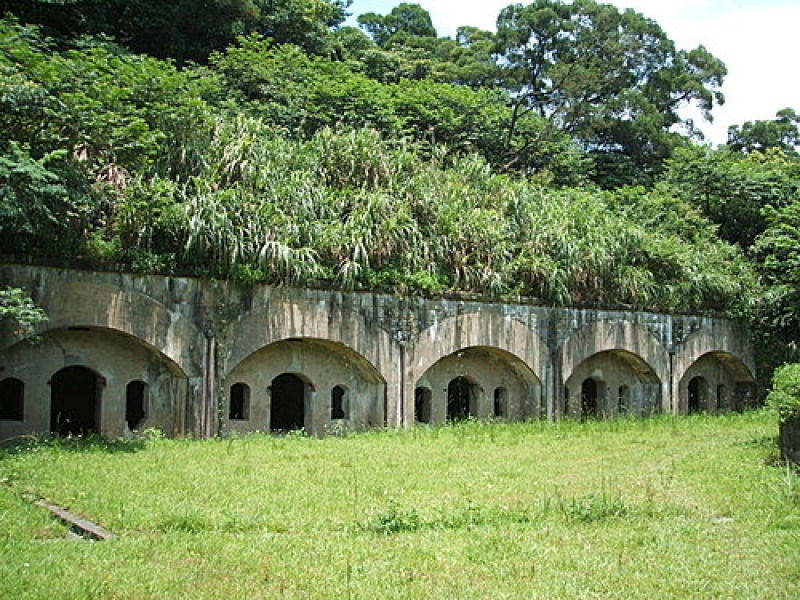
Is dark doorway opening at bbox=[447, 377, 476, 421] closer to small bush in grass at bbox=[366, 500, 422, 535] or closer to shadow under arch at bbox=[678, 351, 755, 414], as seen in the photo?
shadow under arch at bbox=[678, 351, 755, 414]

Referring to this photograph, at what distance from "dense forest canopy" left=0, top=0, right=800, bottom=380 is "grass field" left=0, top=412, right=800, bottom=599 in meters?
3.30

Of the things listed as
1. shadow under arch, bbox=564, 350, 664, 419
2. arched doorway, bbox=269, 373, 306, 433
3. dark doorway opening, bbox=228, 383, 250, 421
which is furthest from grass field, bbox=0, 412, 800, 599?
shadow under arch, bbox=564, 350, 664, 419

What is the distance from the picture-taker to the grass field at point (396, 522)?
550 centimetres

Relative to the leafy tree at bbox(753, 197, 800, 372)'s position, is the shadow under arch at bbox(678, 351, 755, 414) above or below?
below

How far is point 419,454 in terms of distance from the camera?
470 inches

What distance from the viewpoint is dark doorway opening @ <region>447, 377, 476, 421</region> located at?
17.7 metres

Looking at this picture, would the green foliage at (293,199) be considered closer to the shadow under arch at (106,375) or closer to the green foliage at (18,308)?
the green foliage at (18,308)

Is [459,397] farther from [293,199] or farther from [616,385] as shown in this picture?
[293,199]

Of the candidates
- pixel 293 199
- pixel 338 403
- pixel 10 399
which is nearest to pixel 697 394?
pixel 338 403

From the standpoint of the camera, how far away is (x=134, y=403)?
14141 mm

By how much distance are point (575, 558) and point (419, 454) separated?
19.4 ft

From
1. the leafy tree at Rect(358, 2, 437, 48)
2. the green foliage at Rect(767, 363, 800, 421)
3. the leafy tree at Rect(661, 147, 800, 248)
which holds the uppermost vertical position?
the leafy tree at Rect(358, 2, 437, 48)

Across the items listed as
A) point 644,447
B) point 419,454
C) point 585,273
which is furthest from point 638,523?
point 585,273

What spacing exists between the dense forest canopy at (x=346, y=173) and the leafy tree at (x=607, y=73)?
0.60 ft
